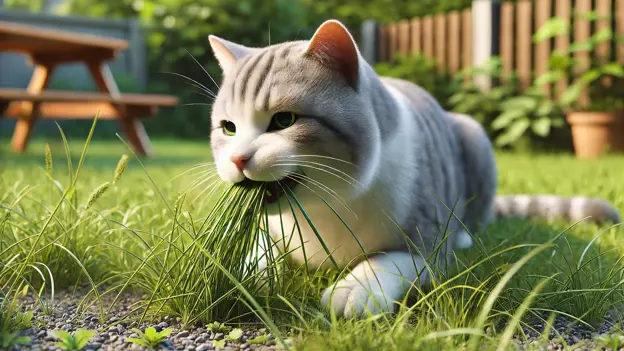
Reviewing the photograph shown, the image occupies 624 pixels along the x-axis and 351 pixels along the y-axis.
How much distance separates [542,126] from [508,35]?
136 centimetres

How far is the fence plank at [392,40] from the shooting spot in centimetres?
808

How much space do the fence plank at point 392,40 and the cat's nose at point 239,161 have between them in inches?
273

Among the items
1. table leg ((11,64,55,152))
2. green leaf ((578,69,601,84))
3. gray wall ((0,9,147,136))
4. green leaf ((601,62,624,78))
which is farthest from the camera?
gray wall ((0,9,147,136))

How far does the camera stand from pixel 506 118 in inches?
243

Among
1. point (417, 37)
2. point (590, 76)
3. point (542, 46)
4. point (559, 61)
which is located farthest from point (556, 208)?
point (417, 37)

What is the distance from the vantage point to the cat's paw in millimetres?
1324

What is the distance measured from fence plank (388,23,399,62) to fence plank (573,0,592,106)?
2.50 meters

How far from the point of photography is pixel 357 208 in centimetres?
159

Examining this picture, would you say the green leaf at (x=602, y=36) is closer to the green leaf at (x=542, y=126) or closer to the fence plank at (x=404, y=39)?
the green leaf at (x=542, y=126)

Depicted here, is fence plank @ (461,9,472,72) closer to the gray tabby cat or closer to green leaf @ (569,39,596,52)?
green leaf @ (569,39,596,52)

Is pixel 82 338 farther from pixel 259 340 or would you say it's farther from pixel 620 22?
pixel 620 22

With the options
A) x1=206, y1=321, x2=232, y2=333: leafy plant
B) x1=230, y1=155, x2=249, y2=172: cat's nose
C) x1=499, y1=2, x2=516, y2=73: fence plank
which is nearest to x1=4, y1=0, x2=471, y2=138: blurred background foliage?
x1=499, y1=2, x2=516, y2=73: fence plank

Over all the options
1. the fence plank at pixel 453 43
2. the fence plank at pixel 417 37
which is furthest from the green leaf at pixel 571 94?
the fence plank at pixel 417 37

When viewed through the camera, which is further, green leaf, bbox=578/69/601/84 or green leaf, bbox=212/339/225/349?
green leaf, bbox=578/69/601/84
